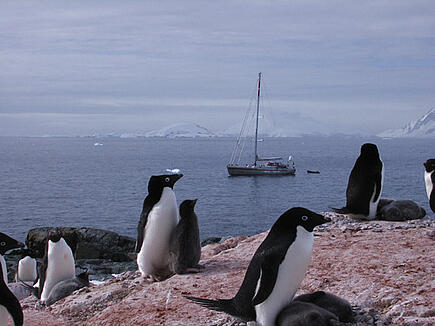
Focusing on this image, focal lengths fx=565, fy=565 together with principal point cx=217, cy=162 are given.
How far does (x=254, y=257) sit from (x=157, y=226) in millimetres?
2964

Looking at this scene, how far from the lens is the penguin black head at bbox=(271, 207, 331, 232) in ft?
17.2

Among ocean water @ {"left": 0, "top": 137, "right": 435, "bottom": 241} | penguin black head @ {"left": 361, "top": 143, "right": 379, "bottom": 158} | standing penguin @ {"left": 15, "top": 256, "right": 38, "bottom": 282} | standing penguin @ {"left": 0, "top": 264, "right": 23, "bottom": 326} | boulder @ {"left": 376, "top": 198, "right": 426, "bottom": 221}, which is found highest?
penguin black head @ {"left": 361, "top": 143, "right": 379, "bottom": 158}

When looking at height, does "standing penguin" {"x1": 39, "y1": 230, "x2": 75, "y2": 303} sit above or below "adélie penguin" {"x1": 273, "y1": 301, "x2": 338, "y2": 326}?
below

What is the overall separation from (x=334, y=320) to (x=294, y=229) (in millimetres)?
887

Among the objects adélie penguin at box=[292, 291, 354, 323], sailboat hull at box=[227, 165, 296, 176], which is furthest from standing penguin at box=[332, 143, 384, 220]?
sailboat hull at box=[227, 165, 296, 176]

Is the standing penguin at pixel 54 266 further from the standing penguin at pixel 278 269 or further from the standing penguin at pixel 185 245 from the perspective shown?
the standing penguin at pixel 278 269

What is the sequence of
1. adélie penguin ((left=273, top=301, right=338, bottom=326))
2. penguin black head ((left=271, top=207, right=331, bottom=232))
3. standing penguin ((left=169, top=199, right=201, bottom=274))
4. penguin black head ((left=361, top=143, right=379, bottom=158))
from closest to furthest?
adélie penguin ((left=273, top=301, right=338, bottom=326)) → penguin black head ((left=271, top=207, right=331, bottom=232)) → standing penguin ((left=169, top=199, right=201, bottom=274)) → penguin black head ((left=361, top=143, right=379, bottom=158))

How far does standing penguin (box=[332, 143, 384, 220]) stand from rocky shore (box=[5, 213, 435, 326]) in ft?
1.84

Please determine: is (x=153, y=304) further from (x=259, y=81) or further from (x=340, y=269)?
(x=259, y=81)

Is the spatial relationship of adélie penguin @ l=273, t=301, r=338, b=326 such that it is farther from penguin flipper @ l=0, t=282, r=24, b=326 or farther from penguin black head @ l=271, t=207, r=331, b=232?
penguin flipper @ l=0, t=282, r=24, b=326

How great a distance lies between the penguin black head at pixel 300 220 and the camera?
524 cm

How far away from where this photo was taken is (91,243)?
2566 centimetres

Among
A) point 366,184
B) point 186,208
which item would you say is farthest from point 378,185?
point 186,208

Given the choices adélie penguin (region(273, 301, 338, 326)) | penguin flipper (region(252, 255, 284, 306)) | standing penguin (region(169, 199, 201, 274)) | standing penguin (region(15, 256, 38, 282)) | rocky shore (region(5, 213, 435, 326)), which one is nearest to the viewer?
adélie penguin (region(273, 301, 338, 326))
